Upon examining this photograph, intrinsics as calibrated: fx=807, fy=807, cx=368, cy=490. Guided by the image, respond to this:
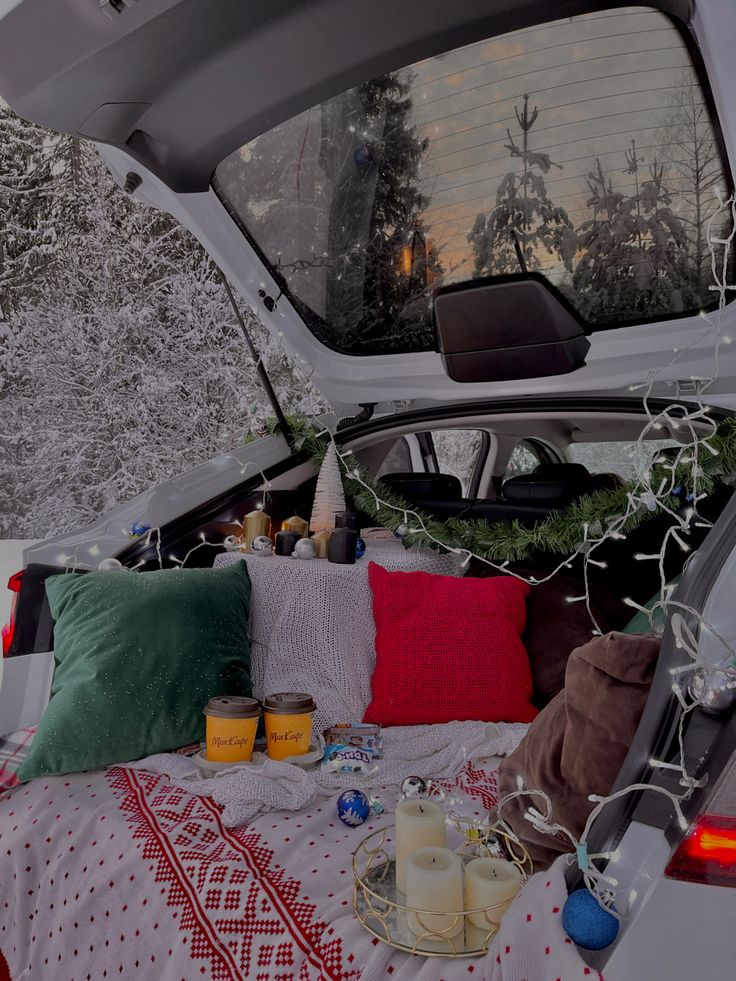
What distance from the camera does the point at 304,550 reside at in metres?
1.97

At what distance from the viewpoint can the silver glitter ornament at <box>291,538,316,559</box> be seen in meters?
1.97

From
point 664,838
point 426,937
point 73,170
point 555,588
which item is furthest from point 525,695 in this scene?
point 73,170

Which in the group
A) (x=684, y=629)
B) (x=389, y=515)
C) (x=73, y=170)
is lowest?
(x=389, y=515)

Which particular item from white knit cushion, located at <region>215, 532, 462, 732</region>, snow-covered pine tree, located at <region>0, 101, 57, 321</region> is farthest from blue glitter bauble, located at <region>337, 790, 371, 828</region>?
snow-covered pine tree, located at <region>0, 101, 57, 321</region>

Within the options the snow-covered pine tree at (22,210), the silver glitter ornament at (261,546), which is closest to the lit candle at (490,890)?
the silver glitter ornament at (261,546)

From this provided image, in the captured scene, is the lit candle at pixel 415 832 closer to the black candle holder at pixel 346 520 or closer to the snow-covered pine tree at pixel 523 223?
the black candle holder at pixel 346 520

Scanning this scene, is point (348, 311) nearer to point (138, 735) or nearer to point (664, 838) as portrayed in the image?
point (138, 735)

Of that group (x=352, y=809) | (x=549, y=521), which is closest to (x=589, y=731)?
(x=352, y=809)

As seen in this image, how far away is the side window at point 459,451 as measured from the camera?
8.19 ft

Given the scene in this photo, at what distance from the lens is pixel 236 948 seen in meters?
0.94

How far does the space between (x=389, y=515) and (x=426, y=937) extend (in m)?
1.34

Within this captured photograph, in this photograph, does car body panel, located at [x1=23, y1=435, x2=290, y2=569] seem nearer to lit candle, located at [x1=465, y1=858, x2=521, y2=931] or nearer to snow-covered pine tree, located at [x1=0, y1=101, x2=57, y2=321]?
lit candle, located at [x1=465, y1=858, x2=521, y2=931]

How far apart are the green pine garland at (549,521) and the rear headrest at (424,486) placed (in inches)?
2.4

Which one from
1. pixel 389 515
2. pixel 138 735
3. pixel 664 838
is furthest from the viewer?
pixel 389 515
